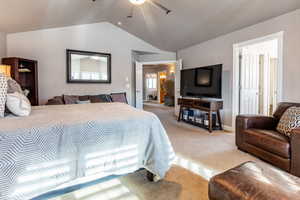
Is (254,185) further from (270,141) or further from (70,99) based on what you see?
(70,99)

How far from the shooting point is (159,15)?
445 cm

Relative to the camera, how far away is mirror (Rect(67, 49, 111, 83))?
5109 millimetres

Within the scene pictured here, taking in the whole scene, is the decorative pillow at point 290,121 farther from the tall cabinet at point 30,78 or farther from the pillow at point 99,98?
the tall cabinet at point 30,78

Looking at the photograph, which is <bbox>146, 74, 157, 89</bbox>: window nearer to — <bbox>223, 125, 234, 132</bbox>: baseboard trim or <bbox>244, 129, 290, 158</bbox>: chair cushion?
<bbox>223, 125, 234, 132</bbox>: baseboard trim

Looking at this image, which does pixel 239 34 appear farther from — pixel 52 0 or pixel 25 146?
pixel 25 146

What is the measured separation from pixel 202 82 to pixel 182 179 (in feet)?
10.5

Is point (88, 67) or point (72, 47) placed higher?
point (72, 47)

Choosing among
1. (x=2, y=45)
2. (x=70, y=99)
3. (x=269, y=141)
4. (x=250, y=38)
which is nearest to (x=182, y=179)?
(x=269, y=141)

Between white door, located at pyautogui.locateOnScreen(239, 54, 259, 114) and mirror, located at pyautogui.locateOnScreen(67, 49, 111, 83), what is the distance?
3832mm

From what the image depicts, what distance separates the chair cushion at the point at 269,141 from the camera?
2.22 metres

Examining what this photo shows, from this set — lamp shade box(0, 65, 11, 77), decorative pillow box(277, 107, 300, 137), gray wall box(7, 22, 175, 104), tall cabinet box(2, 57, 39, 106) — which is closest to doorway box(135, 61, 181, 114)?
gray wall box(7, 22, 175, 104)

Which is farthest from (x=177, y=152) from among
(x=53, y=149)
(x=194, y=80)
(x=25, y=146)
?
(x=194, y=80)

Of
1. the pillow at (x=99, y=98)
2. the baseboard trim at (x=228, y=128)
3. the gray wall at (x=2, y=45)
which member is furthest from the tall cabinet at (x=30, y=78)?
the baseboard trim at (x=228, y=128)

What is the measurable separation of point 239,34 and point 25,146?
14.6ft
